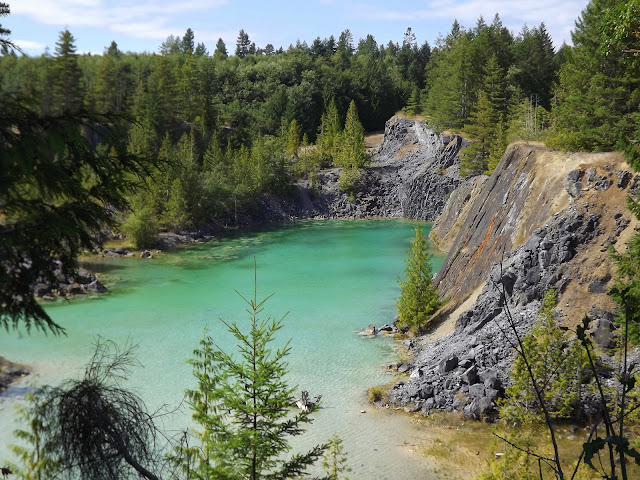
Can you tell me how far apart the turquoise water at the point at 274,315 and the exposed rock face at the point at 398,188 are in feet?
53.6

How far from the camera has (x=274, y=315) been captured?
32.3 metres

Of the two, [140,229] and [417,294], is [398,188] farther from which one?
[417,294]

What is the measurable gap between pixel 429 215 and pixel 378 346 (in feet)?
150

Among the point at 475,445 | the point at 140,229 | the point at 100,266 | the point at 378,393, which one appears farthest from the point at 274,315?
the point at 140,229

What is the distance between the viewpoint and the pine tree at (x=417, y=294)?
28.1 metres

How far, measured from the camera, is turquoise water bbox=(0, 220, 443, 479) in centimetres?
1966

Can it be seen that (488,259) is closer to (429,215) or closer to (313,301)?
(313,301)

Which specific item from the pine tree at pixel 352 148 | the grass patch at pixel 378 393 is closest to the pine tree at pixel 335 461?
the grass patch at pixel 378 393

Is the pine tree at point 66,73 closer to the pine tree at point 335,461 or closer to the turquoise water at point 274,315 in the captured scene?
the turquoise water at point 274,315

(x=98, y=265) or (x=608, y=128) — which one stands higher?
(x=608, y=128)

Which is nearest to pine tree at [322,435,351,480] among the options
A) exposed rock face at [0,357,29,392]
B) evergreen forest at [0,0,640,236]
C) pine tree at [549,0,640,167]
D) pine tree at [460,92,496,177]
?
exposed rock face at [0,357,29,392]

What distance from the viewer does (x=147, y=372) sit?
23.8 meters

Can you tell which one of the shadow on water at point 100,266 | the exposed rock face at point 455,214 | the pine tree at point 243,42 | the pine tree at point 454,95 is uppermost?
the pine tree at point 243,42

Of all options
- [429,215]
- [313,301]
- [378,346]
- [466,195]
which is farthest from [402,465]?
[429,215]
